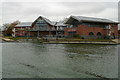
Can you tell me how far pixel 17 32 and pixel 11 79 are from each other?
51722mm

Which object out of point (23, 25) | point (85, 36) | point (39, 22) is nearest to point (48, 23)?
point (39, 22)

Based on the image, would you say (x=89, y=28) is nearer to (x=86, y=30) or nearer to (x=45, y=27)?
(x=86, y=30)

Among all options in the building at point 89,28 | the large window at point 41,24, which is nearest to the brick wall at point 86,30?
the building at point 89,28

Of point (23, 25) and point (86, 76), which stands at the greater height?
point (23, 25)

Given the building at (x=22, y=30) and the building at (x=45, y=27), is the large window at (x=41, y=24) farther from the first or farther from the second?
the building at (x=22, y=30)

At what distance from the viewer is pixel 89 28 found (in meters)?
40.7

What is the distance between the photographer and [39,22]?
51.1 metres

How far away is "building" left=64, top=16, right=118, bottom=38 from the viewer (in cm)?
3972

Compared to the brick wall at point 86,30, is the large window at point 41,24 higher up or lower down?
higher up

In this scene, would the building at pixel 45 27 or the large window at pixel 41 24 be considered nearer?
the building at pixel 45 27

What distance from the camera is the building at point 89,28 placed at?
39.7 meters

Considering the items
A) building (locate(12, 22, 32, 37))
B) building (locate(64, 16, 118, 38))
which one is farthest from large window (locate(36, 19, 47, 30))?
building (locate(64, 16, 118, 38))

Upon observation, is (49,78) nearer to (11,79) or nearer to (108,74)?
(11,79)

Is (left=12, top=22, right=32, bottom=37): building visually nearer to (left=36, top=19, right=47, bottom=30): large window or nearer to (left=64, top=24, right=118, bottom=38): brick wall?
(left=36, top=19, right=47, bottom=30): large window
